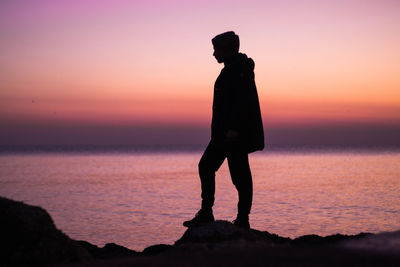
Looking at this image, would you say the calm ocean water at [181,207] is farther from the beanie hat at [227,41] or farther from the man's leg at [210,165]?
the beanie hat at [227,41]

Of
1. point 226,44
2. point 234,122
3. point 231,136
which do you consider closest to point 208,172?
point 231,136

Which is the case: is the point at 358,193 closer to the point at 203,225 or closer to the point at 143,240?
→ the point at 143,240

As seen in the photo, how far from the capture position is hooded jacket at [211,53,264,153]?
626 cm

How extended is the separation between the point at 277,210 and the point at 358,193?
6.22 meters

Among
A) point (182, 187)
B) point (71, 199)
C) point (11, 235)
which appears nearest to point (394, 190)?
point (182, 187)

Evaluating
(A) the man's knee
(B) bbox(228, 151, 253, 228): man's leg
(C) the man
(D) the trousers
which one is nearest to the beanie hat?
(C) the man

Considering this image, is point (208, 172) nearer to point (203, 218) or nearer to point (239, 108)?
point (203, 218)

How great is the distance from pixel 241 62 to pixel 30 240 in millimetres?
3447

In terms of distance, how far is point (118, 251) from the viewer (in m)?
8.09

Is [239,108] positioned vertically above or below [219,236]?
above

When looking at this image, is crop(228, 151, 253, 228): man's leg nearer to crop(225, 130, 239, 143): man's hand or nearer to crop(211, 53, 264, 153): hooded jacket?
crop(211, 53, 264, 153): hooded jacket

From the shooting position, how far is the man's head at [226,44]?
6477mm

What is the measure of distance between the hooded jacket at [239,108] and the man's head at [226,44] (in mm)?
121

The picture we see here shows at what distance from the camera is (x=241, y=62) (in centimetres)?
644
